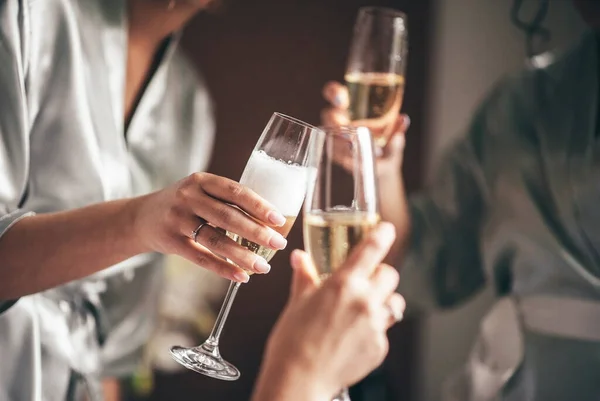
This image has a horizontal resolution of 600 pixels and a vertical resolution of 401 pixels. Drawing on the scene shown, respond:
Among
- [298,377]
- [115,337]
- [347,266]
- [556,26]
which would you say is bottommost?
[115,337]

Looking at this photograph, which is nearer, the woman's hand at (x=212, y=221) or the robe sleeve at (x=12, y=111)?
the woman's hand at (x=212, y=221)

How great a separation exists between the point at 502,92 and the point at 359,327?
0.81m

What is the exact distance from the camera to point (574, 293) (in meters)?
1.18

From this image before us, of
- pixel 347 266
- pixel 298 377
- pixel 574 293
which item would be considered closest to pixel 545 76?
pixel 574 293

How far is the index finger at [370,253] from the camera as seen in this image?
81 cm

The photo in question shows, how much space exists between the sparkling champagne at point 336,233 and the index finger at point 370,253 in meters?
0.05

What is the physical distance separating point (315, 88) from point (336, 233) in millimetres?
1156

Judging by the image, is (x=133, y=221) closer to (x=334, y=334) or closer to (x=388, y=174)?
(x=334, y=334)

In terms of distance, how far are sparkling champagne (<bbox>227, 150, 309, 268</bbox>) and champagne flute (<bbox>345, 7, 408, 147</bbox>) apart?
14.5 inches

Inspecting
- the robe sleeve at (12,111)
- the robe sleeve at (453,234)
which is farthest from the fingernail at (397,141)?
the robe sleeve at (12,111)

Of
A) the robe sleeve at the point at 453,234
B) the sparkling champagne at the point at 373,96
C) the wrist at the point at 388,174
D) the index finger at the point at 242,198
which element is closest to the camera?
the index finger at the point at 242,198

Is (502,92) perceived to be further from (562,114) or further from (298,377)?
(298,377)

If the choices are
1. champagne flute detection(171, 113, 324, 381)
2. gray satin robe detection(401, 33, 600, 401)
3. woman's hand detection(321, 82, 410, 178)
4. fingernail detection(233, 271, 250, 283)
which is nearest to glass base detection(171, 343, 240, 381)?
champagne flute detection(171, 113, 324, 381)

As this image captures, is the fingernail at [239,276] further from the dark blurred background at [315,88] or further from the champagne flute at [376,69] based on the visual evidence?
the dark blurred background at [315,88]
